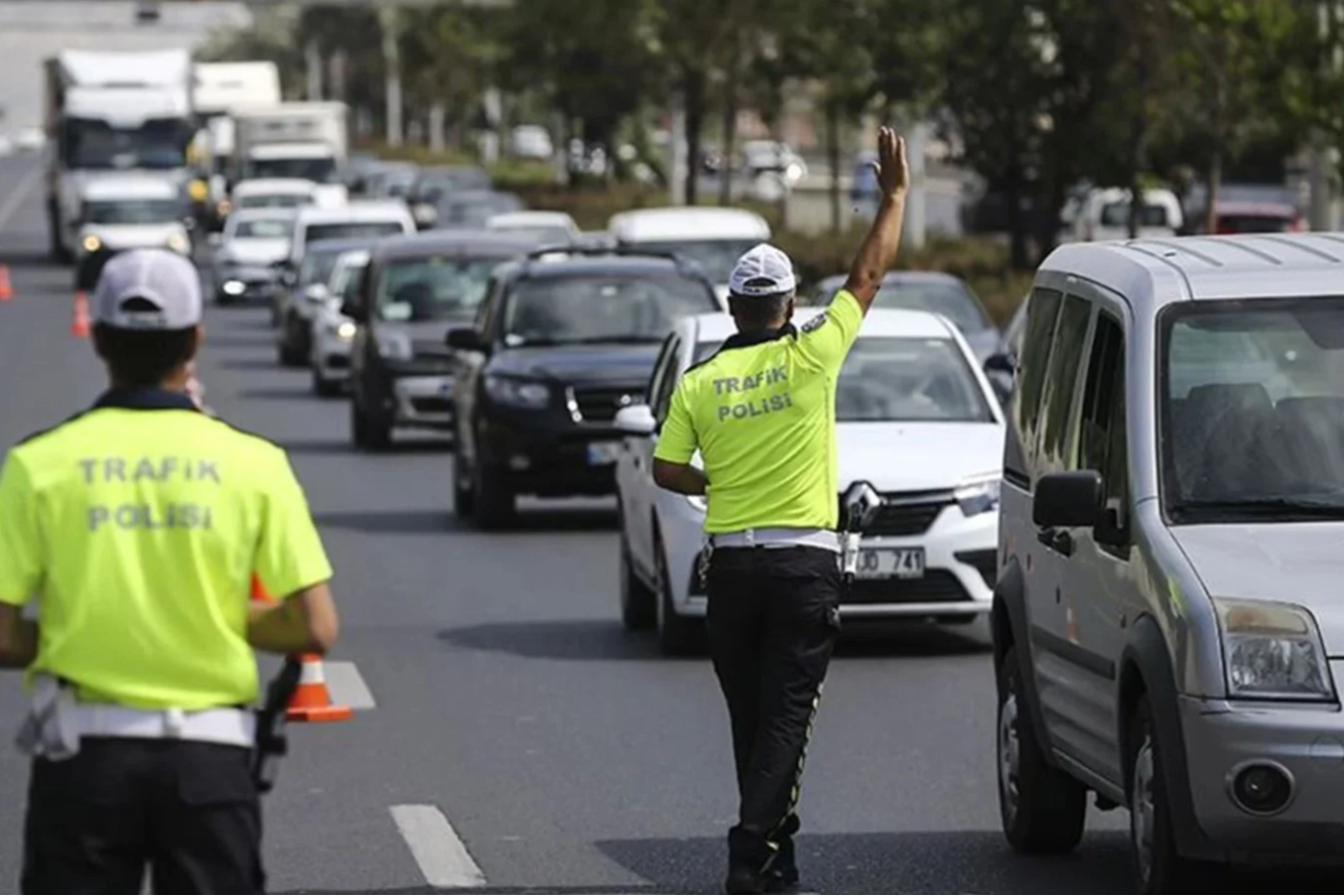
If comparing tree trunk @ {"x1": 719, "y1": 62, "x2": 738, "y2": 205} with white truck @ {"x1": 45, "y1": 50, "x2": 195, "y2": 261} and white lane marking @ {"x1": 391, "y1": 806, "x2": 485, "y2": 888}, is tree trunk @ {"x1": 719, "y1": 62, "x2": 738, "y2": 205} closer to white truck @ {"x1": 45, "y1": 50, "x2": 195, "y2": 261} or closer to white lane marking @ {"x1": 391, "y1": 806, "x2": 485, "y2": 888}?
white truck @ {"x1": 45, "y1": 50, "x2": 195, "y2": 261}

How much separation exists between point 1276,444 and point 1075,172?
33.8m

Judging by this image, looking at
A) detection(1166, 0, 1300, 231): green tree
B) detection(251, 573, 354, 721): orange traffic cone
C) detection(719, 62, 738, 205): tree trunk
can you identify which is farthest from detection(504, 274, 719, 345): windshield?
detection(719, 62, 738, 205): tree trunk

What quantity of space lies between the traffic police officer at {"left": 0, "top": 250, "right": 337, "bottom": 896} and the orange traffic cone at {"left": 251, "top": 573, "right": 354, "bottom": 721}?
0.04 metres

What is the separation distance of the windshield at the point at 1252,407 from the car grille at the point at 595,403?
1293 centimetres

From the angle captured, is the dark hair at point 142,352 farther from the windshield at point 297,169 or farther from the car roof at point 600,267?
the windshield at point 297,169

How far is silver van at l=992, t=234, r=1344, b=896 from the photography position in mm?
8250

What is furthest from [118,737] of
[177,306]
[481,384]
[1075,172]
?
[1075,172]

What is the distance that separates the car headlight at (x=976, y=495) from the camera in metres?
Answer: 15.5

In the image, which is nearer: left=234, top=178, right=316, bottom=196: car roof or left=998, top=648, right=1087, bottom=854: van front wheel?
left=998, top=648, right=1087, bottom=854: van front wheel

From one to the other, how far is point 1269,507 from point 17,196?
11176cm

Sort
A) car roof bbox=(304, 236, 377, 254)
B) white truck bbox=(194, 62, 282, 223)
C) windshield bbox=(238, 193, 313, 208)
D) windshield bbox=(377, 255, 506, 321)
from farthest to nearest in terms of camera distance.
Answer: white truck bbox=(194, 62, 282, 223)
windshield bbox=(238, 193, 313, 208)
car roof bbox=(304, 236, 377, 254)
windshield bbox=(377, 255, 506, 321)

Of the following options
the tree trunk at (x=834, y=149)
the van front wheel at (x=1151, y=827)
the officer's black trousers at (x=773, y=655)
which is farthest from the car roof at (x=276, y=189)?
the van front wheel at (x=1151, y=827)

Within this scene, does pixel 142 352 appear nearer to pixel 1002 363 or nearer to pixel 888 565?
pixel 888 565

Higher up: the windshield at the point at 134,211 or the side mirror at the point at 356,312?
the side mirror at the point at 356,312
